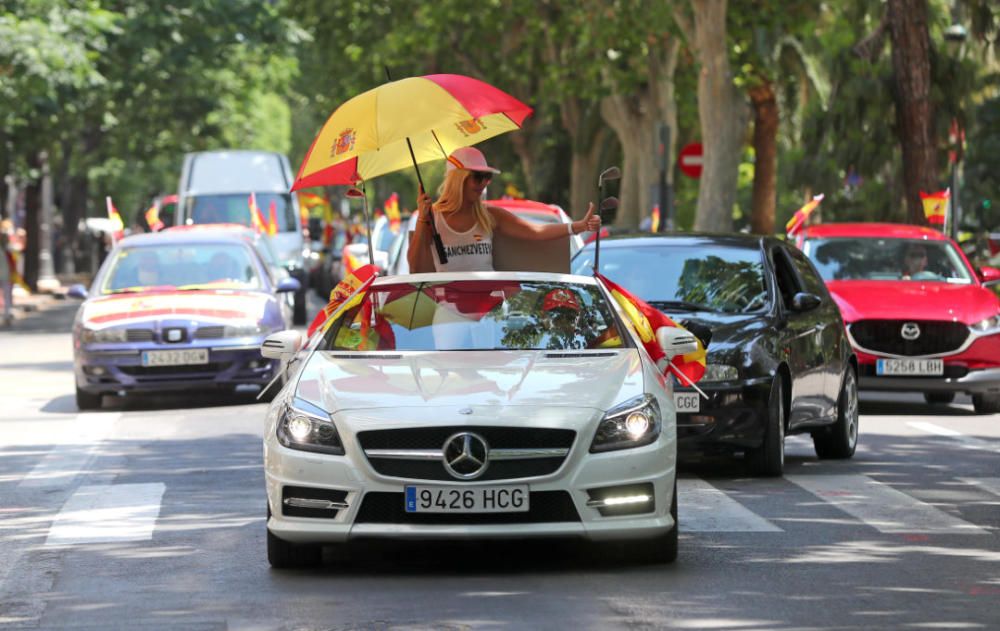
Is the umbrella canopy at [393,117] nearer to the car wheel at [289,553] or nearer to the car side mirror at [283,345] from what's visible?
the car side mirror at [283,345]

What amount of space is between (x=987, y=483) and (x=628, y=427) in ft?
14.8

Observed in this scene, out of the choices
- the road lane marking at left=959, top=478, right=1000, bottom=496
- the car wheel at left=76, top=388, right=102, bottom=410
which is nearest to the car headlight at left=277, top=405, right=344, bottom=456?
the road lane marking at left=959, top=478, right=1000, bottom=496

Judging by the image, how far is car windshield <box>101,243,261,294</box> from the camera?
63.3 ft

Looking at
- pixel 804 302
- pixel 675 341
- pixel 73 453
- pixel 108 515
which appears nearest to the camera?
pixel 675 341

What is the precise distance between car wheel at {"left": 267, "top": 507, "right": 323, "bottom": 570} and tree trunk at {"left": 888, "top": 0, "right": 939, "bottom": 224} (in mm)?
19638

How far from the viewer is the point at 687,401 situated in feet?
41.0

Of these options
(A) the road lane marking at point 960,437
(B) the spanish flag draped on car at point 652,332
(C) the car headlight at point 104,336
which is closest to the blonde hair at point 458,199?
(B) the spanish flag draped on car at point 652,332

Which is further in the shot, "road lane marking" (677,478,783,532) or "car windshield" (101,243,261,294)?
"car windshield" (101,243,261,294)

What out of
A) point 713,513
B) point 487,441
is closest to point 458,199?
point 713,513

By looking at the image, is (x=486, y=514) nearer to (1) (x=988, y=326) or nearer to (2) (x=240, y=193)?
(1) (x=988, y=326)

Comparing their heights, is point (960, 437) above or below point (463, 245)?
below

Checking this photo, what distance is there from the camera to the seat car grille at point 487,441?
855 centimetres

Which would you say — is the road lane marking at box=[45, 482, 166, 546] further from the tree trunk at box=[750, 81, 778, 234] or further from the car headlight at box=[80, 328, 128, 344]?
the tree trunk at box=[750, 81, 778, 234]

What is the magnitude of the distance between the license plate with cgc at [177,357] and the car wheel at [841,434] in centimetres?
607
